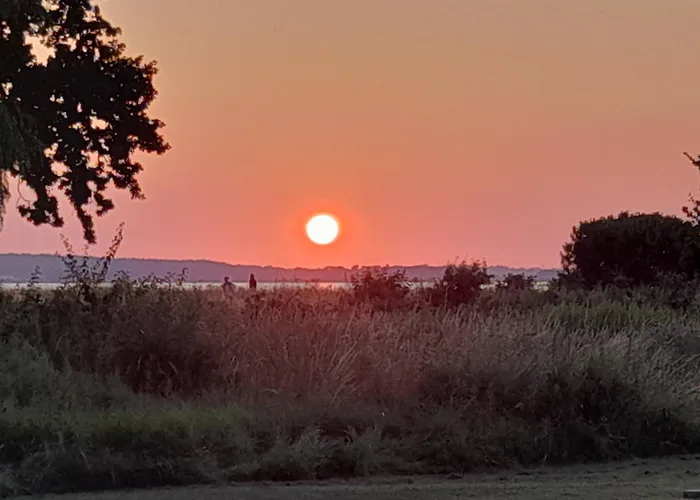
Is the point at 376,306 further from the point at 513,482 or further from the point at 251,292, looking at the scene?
the point at 513,482

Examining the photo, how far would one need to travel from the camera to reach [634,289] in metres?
23.5

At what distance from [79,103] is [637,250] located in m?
15.5

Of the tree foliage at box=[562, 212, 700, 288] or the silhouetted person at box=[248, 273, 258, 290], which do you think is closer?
the silhouetted person at box=[248, 273, 258, 290]

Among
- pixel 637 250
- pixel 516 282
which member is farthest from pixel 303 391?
pixel 637 250

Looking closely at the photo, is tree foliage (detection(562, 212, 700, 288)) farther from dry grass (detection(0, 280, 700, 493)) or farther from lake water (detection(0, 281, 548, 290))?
dry grass (detection(0, 280, 700, 493))

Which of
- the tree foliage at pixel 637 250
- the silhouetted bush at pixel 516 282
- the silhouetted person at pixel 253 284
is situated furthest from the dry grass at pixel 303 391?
the tree foliage at pixel 637 250

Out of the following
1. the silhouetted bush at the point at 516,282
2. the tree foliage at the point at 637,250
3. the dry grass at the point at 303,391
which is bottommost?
the dry grass at the point at 303,391

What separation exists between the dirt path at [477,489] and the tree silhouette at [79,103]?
13.3 metres

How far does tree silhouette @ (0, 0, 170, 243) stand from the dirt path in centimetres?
1326

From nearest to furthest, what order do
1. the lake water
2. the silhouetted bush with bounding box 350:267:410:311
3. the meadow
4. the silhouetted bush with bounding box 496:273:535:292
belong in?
the meadow < the lake water < the silhouetted bush with bounding box 350:267:410:311 < the silhouetted bush with bounding box 496:273:535:292

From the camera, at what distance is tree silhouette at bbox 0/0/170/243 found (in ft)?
70.0

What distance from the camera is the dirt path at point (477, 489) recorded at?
29.0 ft

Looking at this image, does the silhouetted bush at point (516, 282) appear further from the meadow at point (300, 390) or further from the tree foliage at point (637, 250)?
the meadow at point (300, 390)

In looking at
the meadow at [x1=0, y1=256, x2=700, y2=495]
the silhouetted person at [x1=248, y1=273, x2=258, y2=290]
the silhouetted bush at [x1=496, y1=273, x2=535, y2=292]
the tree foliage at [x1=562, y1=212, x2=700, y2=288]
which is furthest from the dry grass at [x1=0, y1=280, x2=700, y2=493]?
the tree foliage at [x1=562, y1=212, x2=700, y2=288]
